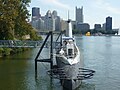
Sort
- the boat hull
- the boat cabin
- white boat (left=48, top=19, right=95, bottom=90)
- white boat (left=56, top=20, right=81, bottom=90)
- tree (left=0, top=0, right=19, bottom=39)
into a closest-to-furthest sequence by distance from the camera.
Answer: the boat hull
white boat (left=56, top=20, right=81, bottom=90)
white boat (left=48, top=19, right=95, bottom=90)
the boat cabin
tree (left=0, top=0, right=19, bottom=39)

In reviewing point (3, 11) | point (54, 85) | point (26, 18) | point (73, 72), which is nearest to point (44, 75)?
point (54, 85)

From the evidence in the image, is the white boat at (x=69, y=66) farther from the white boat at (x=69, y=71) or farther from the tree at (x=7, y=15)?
the tree at (x=7, y=15)

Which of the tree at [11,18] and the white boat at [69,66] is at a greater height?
the tree at [11,18]

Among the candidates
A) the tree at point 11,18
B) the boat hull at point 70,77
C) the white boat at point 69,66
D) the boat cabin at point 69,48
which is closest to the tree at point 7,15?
the tree at point 11,18

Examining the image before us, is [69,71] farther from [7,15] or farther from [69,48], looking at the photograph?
[7,15]

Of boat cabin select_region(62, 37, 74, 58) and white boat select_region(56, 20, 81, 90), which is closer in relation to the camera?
white boat select_region(56, 20, 81, 90)

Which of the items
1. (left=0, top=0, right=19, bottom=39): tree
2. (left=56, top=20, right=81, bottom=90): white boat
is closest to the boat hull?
(left=56, top=20, right=81, bottom=90): white boat

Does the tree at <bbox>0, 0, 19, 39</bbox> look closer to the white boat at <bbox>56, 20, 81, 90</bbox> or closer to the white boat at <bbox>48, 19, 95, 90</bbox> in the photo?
the white boat at <bbox>56, 20, 81, 90</bbox>

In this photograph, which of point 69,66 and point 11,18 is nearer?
point 69,66

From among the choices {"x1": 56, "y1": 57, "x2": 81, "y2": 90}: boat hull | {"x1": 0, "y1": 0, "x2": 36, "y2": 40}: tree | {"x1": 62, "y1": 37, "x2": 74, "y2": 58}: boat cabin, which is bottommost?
{"x1": 56, "y1": 57, "x2": 81, "y2": 90}: boat hull

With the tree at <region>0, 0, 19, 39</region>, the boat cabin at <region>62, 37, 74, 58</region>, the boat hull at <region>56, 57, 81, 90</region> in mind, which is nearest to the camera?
the boat hull at <region>56, 57, 81, 90</region>

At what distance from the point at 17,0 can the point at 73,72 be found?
4163cm

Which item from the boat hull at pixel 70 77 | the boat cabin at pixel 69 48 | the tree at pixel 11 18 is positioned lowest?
the boat hull at pixel 70 77

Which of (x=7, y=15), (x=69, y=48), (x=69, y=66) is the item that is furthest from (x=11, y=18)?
(x=69, y=66)
